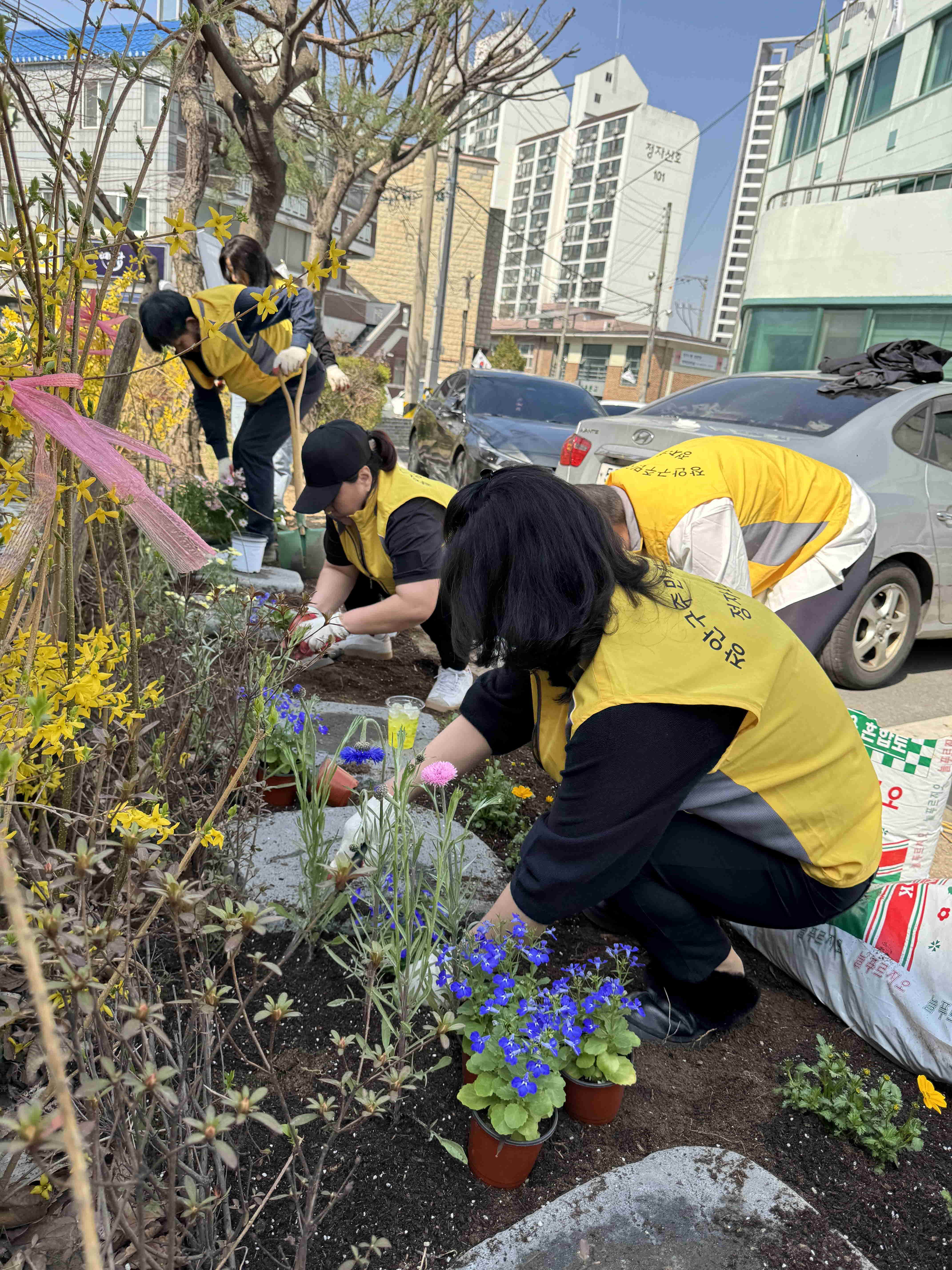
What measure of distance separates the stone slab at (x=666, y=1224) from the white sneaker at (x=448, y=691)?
1.88 metres

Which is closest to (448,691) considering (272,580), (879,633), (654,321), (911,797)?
(272,580)

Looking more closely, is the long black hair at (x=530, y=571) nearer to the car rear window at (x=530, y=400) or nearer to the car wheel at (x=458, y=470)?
the car wheel at (x=458, y=470)

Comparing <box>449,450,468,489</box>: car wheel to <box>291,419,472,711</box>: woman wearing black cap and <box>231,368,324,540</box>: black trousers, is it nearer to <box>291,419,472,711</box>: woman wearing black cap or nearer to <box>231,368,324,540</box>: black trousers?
<box>231,368,324,540</box>: black trousers

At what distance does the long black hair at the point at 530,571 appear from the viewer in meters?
1.32

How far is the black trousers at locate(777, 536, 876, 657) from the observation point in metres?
2.82

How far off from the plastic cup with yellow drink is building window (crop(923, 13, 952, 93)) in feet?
52.0

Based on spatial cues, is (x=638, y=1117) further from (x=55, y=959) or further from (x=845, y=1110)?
(x=55, y=959)

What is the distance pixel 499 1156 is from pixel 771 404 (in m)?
3.77

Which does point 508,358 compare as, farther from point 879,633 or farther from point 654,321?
point 879,633

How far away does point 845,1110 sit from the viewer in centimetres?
151

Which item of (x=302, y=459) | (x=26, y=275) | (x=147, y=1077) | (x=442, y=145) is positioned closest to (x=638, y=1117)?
(x=147, y=1077)

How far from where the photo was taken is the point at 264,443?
4168 mm

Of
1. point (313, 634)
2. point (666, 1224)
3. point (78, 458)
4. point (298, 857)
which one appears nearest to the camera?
point (78, 458)

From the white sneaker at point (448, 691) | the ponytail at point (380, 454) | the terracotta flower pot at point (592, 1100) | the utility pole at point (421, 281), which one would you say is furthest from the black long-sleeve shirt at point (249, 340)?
the utility pole at point (421, 281)
